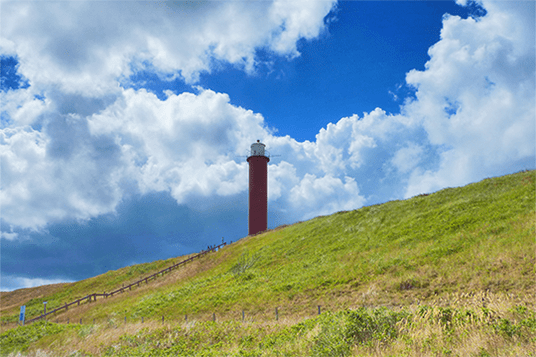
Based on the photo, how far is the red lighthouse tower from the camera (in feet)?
183

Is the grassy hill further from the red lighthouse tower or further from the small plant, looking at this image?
the red lighthouse tower

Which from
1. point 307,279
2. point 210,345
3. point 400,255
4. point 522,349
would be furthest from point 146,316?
point 522,349

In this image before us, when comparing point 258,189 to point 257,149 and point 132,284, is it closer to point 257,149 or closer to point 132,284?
point 257,149

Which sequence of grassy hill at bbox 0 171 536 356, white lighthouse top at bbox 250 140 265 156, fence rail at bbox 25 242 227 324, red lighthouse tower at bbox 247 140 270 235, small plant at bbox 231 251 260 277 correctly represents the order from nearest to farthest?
grassy hill at bbox 0 171 536 356 < small plant at bbox 231 251 260 277 < fence rail at bbox 25 242 227 324 < red lighthouse tower at bbox 247 140 270 235 < white lighthouse top at bbox 250 140 265 156

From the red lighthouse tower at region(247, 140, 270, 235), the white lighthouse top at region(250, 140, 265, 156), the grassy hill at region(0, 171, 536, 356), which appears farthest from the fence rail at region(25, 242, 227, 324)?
the white lighthouse top at region(250, 140, 265, 156)

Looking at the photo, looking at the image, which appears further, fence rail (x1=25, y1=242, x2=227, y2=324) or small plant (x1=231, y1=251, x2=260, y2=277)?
fence rail (x1=25, y1=242, x2=227, y2=324)

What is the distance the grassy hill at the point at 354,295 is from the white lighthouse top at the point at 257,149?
17729 mm

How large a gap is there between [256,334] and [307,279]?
43.0 feet

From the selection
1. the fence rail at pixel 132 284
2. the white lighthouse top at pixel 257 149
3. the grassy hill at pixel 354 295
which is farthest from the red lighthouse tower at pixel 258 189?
the grassy hill at pixel 354 295

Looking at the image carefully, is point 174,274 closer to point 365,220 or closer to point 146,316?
point 146,316

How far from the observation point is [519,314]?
8344 millimetres

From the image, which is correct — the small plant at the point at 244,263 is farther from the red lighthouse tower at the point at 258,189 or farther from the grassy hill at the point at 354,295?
the red lighthouse tower at the point at 258,189

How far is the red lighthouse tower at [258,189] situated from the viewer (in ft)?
183

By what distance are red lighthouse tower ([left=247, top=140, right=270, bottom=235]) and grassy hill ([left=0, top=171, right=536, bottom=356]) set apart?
8.95 m
